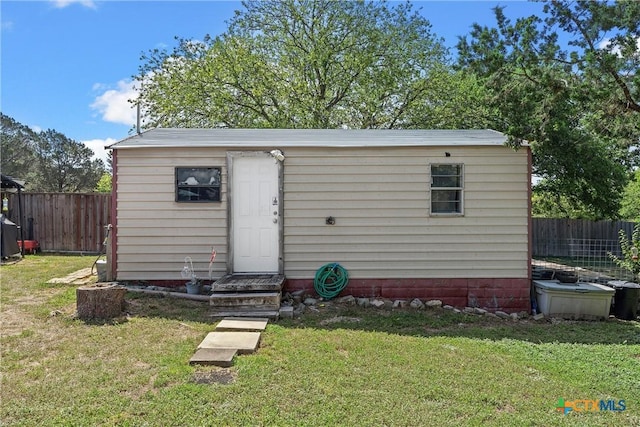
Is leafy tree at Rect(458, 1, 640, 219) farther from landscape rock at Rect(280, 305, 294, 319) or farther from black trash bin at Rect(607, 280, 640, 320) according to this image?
landscape rock at Rect(280, 305, 294, 319)

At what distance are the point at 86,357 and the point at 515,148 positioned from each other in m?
6.24

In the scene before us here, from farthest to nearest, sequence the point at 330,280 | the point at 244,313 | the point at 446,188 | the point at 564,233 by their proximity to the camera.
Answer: the point at 564,233
the point at 446,188
the point at 330,280
the point at 244,313

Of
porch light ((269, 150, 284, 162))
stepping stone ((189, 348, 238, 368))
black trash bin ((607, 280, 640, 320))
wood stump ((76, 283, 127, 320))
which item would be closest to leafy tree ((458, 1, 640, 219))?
black trash bin ((607, 280, 640, 320))

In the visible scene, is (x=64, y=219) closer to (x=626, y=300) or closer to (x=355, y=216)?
(x=355, y=216)

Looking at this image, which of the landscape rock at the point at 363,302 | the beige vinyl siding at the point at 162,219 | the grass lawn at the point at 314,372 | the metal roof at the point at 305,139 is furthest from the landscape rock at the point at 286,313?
the metal roof at the point at 305,139

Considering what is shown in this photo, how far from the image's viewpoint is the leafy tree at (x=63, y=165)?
31859 mm

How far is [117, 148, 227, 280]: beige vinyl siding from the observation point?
20.3ft

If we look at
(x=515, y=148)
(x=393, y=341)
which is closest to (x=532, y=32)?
(x=515, y=148)

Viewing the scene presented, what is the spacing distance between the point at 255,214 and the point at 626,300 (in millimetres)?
5910

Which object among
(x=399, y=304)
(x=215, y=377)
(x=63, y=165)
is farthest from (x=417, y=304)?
(x=63, y=165)

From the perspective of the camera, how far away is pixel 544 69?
5.71 m

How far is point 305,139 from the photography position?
254 inches

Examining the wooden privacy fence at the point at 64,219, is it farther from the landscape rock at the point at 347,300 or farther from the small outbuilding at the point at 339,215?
the landscape rock at the point at 347,300

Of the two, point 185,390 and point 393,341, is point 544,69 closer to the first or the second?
point 393,341
